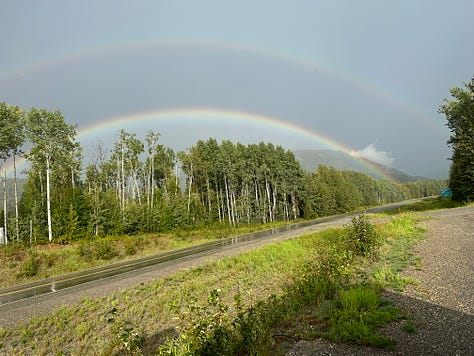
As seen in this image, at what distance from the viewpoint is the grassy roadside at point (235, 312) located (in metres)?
4.63

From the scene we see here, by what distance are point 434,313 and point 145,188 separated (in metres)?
55.8

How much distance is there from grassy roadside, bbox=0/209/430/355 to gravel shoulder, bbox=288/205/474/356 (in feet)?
0.94

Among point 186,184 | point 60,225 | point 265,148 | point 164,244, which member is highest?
point 265,148

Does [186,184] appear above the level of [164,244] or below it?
above

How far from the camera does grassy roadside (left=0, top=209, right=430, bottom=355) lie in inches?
182

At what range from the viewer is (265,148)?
6228 cm

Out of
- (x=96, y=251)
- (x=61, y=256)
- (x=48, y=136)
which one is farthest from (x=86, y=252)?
(x=48, y=136)

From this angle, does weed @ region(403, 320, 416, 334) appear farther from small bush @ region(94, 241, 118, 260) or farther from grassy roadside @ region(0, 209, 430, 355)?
small bush @ region(94, 241, 118, 260)

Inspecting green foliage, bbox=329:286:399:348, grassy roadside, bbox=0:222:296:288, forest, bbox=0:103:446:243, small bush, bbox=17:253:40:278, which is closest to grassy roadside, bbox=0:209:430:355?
green foliage, bbox=329:286:399:348

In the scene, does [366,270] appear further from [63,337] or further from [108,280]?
[108,280]

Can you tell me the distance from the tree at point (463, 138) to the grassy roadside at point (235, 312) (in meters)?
30.1

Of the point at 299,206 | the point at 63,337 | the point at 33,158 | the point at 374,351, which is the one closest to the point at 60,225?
the point at 33,158

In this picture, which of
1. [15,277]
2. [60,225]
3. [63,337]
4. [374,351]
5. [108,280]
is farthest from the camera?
[60,225]

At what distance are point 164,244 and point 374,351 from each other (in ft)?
84.3
